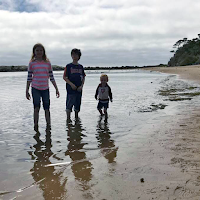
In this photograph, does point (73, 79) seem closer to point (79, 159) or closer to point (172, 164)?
point (79, 159)

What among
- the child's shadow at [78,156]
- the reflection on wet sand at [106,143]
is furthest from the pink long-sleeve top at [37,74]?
the reflection on wet sand at [106,143]

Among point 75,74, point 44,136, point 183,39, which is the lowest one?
point 44,136

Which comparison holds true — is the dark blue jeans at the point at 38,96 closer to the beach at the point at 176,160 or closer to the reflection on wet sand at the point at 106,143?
the reflection on wet sand at the point at 106,143

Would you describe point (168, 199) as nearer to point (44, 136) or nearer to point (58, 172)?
point (58, 172)

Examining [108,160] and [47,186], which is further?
[108,160]

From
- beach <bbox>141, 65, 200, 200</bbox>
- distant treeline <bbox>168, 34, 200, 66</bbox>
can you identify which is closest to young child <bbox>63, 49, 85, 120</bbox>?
beach <bbox>141, 65, 200, 200</bbox>

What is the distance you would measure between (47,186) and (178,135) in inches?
108

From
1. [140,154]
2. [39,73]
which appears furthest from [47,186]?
[39,73]

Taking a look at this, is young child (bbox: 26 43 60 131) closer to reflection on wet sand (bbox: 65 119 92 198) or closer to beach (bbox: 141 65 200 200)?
reflection on wet sand (bbox: 65 119 92 198)

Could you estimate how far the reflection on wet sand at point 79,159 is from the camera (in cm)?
263

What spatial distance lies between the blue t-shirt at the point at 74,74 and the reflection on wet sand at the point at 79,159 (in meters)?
1.40

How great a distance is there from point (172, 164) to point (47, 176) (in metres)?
1.55

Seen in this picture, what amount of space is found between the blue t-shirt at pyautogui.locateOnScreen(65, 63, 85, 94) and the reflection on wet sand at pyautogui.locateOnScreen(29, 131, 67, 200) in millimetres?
2596

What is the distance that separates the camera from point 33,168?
3055 millimetres
